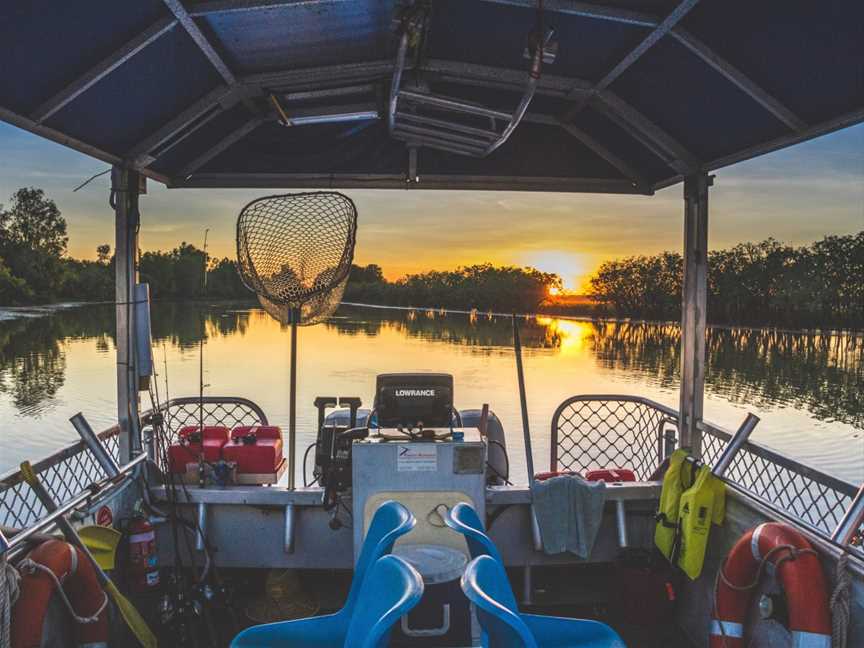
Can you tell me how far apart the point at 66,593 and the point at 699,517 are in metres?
2.76

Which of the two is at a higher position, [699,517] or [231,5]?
[231,5]

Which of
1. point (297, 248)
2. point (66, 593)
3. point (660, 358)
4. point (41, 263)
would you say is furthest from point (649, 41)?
point (41, 263)

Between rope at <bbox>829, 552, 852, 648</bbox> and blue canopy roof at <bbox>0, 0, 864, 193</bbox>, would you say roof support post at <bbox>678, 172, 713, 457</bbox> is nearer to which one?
blue canopy roof at <bbox>0, 0, 864, 193</bbox>

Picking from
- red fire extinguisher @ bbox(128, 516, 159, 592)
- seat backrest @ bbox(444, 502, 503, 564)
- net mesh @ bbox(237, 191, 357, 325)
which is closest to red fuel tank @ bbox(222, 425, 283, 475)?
red fire extinguisher @ bbox(128, 516, 159, 592)

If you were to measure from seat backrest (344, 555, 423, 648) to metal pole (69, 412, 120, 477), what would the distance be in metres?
2.14

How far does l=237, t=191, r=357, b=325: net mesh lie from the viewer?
362 centimetres

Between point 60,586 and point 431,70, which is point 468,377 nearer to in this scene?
point 431,70

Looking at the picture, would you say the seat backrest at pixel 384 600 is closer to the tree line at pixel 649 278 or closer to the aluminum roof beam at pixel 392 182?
the aluminum roof beam at pixel 392 182

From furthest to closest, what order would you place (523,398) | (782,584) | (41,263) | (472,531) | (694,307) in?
(41,263), (694,307), (523,398), (782,584), (472,531)

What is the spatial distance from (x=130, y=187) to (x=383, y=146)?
1.47m

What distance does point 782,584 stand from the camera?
2562 millimetres

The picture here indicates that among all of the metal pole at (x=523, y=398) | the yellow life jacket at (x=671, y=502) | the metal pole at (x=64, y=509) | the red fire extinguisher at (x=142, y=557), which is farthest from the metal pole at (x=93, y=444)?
the yellow life jacket at (x=671, y=502)

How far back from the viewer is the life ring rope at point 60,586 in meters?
2.47

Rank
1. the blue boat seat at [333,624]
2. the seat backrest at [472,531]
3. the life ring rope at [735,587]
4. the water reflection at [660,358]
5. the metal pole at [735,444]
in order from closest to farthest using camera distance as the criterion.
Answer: the seat backrest at [472,531] → the blue boat seat at [333,624] → the life ring rope at [735,587] → the metal pole at [735,444] → the water reflection at [660,358]
